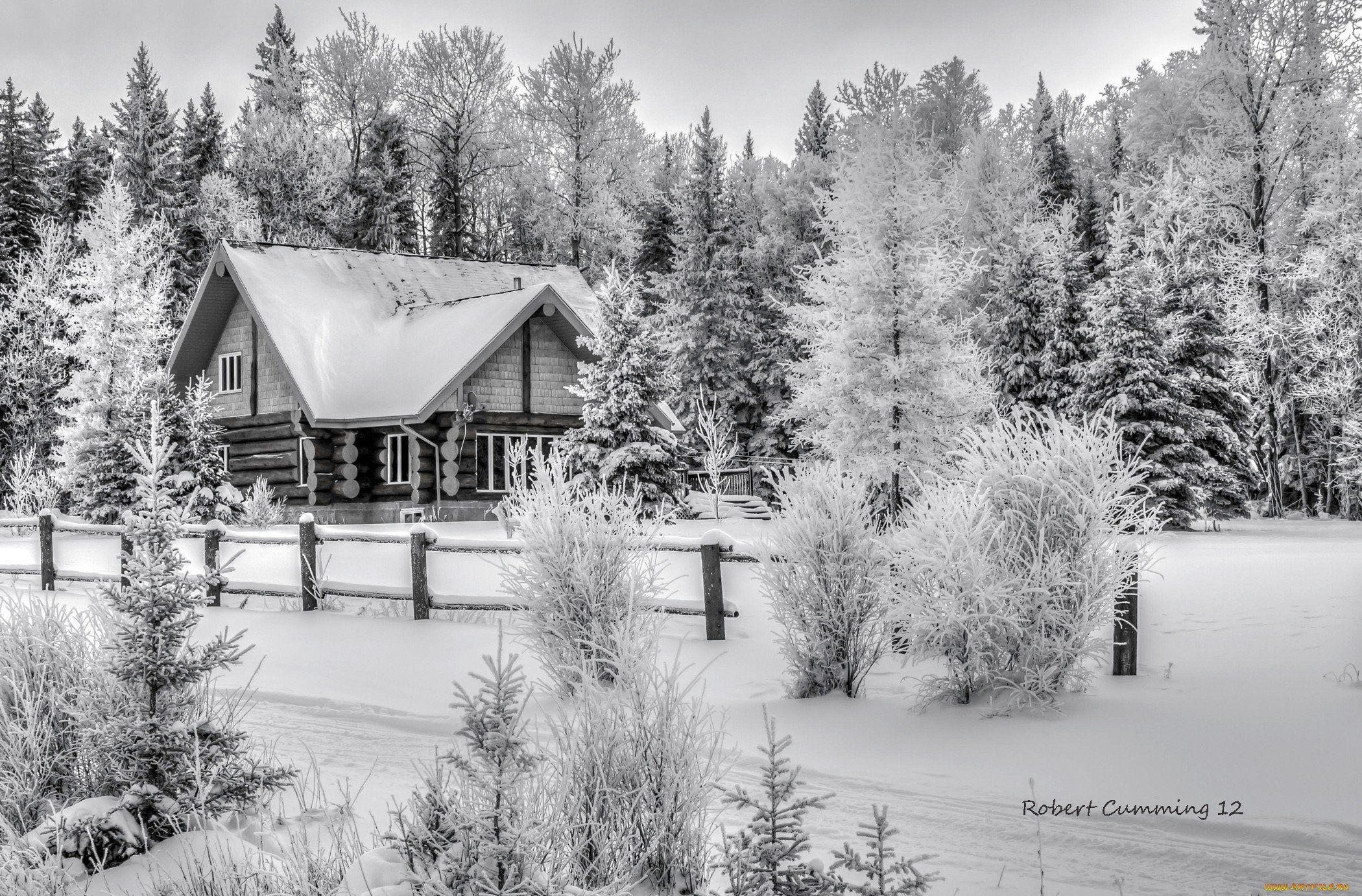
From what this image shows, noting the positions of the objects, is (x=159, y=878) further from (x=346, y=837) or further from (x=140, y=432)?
(x=140, y=432)

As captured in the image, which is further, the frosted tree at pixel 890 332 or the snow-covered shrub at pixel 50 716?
the frosted tree at pixel 890 332

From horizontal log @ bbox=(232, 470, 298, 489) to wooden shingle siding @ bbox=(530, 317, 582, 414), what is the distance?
20.8 feet

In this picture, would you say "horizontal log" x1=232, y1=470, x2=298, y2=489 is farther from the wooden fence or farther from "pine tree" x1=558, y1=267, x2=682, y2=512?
the wooden fence

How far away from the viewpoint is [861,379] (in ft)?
64.4

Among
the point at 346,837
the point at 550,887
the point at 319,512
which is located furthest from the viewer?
the point at 319,512

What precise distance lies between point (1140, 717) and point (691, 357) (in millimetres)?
28965

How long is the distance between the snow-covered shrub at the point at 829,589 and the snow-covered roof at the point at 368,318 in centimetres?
1575

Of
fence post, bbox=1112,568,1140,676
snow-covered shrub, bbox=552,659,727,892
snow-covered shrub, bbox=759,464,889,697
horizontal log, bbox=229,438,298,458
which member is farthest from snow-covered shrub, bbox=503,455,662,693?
horizontal log, bbox=229,438,298,458

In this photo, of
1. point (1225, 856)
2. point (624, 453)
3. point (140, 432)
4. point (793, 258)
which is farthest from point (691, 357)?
point (1225, 856)

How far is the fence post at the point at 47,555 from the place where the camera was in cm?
1619

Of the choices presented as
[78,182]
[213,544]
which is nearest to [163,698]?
[213,544]

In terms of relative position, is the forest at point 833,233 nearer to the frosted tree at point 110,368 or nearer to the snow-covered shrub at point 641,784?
the frosted tree at point 110,368

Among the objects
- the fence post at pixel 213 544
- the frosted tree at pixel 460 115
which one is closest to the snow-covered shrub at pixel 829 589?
the fence post at pixel 213 544

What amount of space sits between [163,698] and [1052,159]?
39.7 meters
